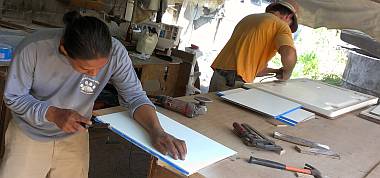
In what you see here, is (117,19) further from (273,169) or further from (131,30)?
(273,169)

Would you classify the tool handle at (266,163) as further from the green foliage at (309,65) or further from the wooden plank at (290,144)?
the green foliage at (309,65)

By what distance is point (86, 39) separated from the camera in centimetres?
142

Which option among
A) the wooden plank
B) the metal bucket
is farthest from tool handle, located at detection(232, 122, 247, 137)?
the metal bucket

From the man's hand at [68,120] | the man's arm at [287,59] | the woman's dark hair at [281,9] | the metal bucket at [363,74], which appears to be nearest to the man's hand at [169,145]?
the man's hand at [68,120]

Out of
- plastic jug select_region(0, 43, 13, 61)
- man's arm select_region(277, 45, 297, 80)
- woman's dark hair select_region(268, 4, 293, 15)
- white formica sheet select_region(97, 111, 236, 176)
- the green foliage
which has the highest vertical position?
woman's dark hair select_region(268, 4, 293, 15)

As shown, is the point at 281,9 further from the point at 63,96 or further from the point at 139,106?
the point at 63,96

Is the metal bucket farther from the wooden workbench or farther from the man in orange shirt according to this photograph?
the wooden workbench

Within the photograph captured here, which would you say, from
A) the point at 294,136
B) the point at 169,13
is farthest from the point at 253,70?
the point at 169,13

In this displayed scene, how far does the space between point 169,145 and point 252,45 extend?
6.12ft

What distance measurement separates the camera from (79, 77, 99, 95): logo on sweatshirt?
171cm

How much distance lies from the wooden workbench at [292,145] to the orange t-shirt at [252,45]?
906 millimetres

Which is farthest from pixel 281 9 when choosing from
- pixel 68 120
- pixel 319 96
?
pixel 68 120

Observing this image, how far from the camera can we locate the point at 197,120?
5.99 feet

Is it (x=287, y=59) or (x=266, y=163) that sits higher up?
(x=287, y=59)
